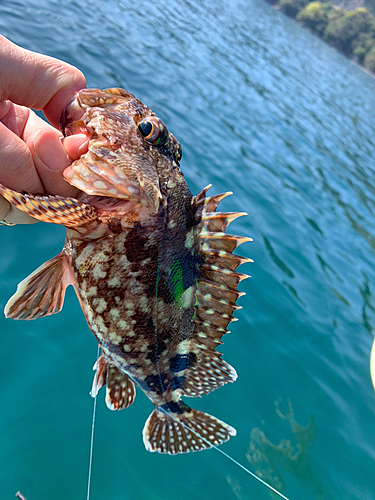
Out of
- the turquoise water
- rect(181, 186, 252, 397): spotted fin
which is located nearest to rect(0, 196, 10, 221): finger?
rect(181, 186, 252, 397): spotted fin

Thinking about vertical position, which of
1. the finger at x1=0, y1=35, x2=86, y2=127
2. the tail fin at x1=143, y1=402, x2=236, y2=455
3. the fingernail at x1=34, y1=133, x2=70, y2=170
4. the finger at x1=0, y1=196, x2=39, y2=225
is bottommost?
the tail fin at x1=143, y1=402, x2=236, y2=455

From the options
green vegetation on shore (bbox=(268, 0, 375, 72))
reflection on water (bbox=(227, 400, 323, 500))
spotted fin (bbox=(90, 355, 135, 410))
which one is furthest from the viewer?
green vegetation on shore (bbox=(268, 0, 375, 72))

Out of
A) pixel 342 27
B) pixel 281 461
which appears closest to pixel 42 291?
pixel 281 461

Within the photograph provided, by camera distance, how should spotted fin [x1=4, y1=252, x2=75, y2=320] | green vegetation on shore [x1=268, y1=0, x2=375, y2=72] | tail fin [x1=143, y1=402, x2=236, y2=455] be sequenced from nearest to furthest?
spotted fin [x1=4, y1=252, x2=75, y2=320]
tail fin [x1=143, y1=402, x2=236, y2=455]
green vegetation on shore [x1=268, y1=0, x2=375, y2=72]

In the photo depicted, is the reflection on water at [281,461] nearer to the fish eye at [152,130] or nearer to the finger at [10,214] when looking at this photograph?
the finger at [10,214]

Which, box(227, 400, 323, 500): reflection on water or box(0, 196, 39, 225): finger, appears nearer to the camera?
box(0, 196, 39, 225): finger

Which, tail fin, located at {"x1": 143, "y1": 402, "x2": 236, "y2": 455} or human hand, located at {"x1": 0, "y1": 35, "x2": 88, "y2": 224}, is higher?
human hand, located at {"x1": 0, "y1": 35, "x2": 88, "y2": 224}

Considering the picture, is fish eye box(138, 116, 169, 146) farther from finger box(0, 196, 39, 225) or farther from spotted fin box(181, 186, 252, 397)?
finger box(0, 196, 39, 225)
